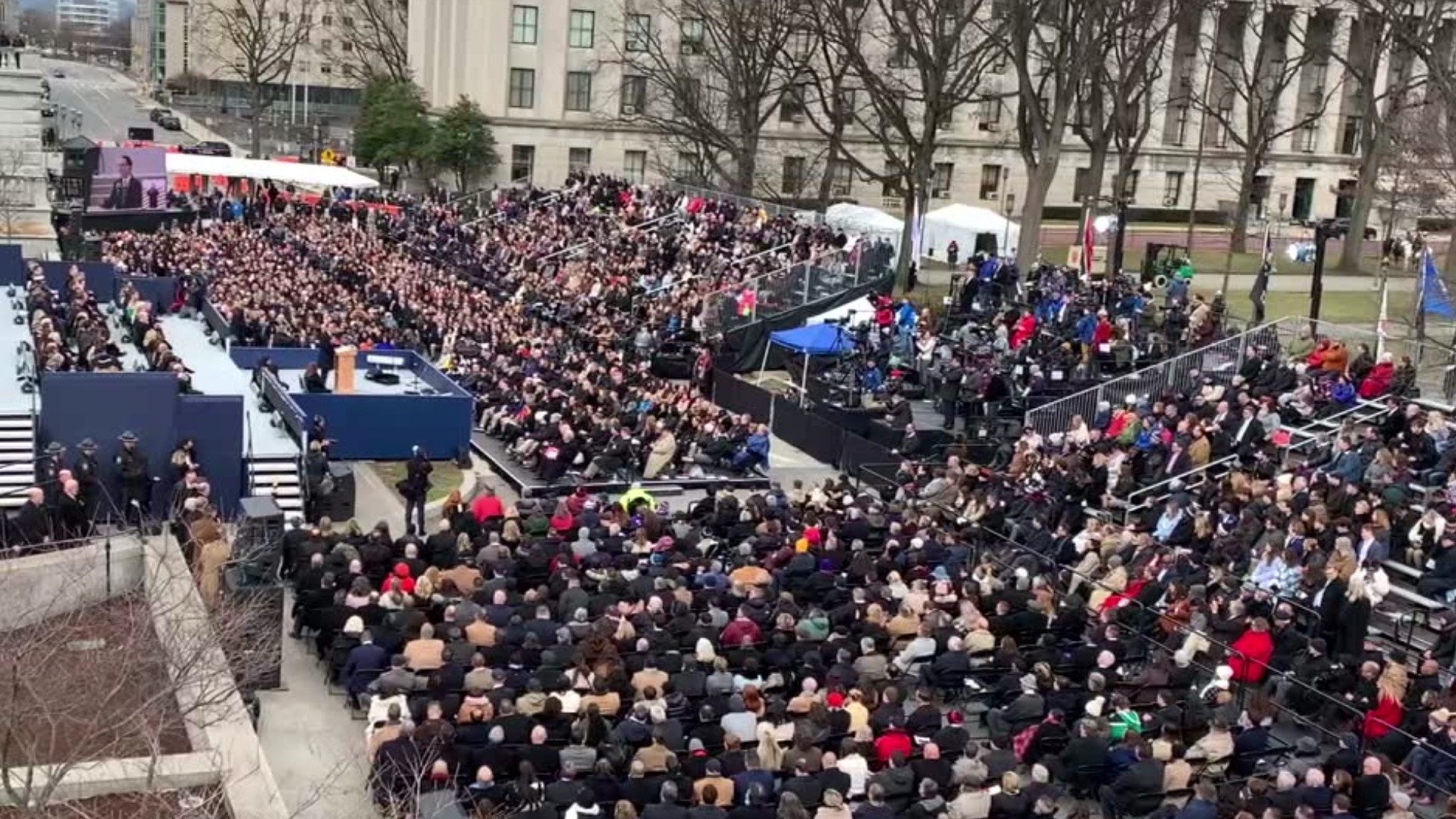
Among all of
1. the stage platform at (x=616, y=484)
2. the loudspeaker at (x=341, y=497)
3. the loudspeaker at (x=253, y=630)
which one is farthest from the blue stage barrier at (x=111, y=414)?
the loudspeaker at (x=253, y=630)

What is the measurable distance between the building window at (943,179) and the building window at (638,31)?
638 inches

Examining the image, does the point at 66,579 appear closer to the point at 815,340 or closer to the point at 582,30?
the point at 815,340

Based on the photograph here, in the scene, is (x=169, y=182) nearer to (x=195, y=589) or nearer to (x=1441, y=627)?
(x=195, y=589)

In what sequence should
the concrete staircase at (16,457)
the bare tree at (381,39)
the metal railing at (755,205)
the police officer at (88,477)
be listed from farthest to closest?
the bare tree at (381,39), the metal railing at (755,205), the concrete staircase at (16,457), the police officer at (88,477)

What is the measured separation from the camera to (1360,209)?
188ft

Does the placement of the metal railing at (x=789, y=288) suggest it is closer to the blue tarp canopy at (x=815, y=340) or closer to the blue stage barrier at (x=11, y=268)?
the blue tarp canopy at (x=815, y=340)

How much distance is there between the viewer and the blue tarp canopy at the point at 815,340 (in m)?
36.1

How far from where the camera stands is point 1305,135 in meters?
87.5

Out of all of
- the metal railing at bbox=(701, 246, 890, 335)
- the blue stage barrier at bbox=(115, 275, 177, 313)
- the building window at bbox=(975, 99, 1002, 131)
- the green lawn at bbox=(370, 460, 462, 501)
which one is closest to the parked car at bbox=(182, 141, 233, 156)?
the blue stage barrier at bbox=(115, 275, 177, 313)

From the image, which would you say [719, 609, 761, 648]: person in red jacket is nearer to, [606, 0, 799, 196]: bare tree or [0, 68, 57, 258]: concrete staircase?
[606, 0, 799, 196]: bare tree

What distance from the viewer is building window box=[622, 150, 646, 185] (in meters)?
80.1

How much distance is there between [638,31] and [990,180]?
20.2 metres

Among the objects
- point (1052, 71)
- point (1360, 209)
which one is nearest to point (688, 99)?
point (1052, 71)

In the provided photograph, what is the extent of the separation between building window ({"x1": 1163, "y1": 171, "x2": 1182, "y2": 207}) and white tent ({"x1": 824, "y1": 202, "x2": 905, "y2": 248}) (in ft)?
111
